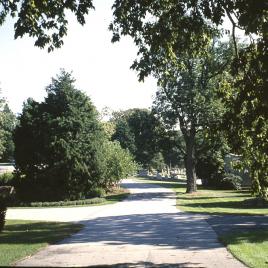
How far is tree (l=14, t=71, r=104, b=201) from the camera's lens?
125 ft

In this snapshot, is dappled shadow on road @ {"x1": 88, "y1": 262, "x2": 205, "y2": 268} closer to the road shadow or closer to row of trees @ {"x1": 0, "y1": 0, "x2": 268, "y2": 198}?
row of trees @ {"x1": 0, "y1": 0, "x2": 268, "y2": 198}

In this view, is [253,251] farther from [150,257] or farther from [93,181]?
[93,181]

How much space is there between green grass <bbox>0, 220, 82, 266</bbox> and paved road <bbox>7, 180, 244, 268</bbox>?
478mm

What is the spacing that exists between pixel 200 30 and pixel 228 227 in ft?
37.6

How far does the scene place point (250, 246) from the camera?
50.2 ft

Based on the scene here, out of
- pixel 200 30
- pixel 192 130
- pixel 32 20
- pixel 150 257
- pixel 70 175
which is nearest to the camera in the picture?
pixel 32 20

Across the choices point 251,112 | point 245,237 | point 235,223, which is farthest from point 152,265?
point 235,223

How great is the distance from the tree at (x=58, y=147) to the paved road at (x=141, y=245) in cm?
1308

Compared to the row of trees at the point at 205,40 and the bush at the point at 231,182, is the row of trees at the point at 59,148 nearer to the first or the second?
the bush at the point at 231,182

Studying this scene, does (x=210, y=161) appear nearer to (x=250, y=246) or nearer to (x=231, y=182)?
(x=231, y=182)

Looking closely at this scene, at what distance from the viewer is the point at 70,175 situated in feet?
125

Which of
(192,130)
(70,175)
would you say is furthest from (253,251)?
(192,130)

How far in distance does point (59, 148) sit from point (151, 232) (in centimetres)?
2072

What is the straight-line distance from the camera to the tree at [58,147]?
125 ft
